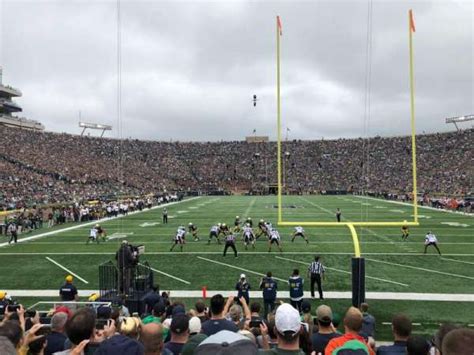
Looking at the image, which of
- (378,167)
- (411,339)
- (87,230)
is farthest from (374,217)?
(378,167)

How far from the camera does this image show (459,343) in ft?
6.97

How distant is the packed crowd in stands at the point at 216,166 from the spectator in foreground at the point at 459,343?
38.8 meters

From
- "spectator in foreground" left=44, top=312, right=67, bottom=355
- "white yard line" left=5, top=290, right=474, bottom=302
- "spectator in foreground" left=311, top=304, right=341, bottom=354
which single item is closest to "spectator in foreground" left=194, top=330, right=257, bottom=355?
"spectator in foreground" left=311, top=304, right=341, bottom=354

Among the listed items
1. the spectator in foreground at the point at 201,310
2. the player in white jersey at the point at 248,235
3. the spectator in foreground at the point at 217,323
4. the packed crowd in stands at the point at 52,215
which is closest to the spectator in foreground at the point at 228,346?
the spectator in foreground at the point at 217,323

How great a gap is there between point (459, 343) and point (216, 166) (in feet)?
244

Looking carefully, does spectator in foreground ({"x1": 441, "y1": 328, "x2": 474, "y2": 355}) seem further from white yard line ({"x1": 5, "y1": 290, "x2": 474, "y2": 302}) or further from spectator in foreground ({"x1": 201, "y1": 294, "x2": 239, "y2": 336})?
white yard line ({"x1": 5, "y1": 290, "x2": 474, "y2": 302})

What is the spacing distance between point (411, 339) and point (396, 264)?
12236mm

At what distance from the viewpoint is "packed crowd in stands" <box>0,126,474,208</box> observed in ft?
157

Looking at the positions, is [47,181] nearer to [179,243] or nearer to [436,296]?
[179,243]

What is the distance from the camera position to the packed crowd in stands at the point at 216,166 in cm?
4794

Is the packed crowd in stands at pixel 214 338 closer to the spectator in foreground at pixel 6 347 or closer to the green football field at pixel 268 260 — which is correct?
the spectator in foreground at pixel 6 347

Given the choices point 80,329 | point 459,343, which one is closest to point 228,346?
point 459,343

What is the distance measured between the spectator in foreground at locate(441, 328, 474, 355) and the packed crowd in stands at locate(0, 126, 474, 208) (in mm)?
38829

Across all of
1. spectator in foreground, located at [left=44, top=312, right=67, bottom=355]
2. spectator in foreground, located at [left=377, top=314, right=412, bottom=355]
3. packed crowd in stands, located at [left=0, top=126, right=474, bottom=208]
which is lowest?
spectator in foreground, located at [left=44, top=312, right=67, bottom=355]
